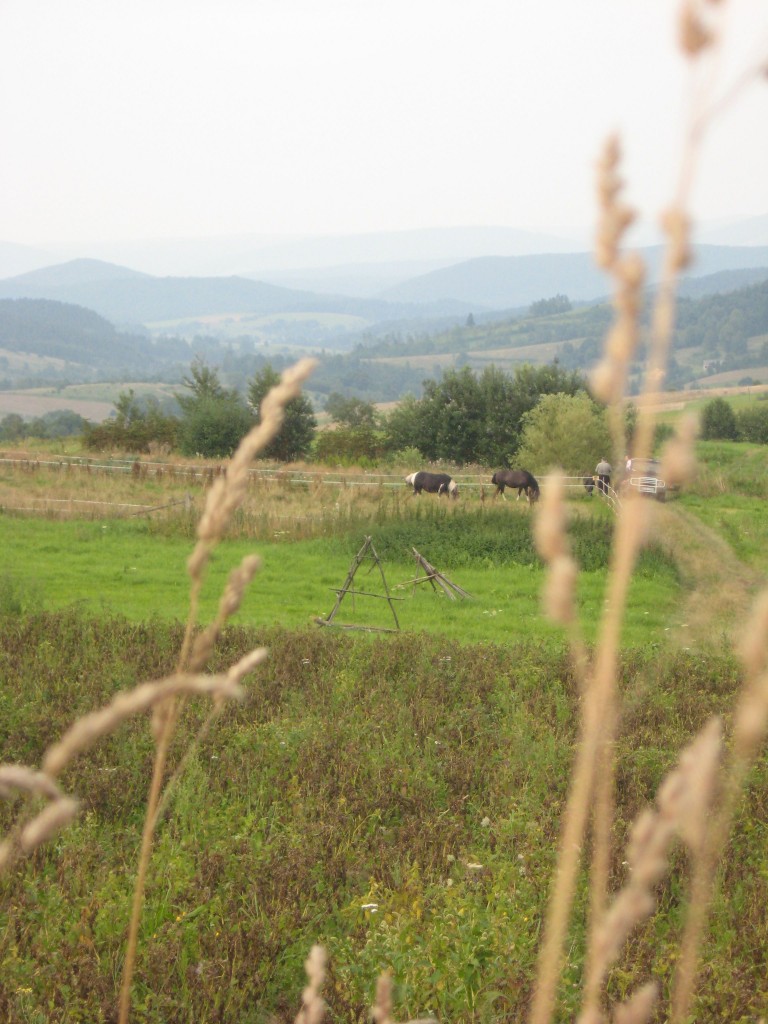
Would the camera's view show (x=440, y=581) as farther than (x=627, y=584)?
Yes

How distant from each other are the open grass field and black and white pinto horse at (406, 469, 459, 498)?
9.01 meters

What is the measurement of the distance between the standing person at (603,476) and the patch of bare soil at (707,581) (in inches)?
188

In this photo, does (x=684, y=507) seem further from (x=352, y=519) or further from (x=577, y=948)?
(x=577, y=948)

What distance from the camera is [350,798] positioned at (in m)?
8.57

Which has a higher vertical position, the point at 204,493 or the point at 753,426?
the point at 753,426

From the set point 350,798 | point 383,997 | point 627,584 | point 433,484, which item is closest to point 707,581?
point 433,484

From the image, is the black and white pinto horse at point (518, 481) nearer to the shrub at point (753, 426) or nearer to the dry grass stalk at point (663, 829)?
the dry grass stalk at point (663, 829)

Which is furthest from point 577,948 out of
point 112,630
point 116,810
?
point 112,630

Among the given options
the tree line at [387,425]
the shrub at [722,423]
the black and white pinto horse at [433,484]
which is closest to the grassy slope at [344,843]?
the black and white pinto horse at [433,484]

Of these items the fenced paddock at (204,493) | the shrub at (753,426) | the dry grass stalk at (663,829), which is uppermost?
the dry grass stalk at (663,829)

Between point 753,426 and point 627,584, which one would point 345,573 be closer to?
point 627,584

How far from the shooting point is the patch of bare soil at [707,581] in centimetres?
1644

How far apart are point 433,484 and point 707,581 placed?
1075 cm

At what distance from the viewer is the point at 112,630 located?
13.8 meters
